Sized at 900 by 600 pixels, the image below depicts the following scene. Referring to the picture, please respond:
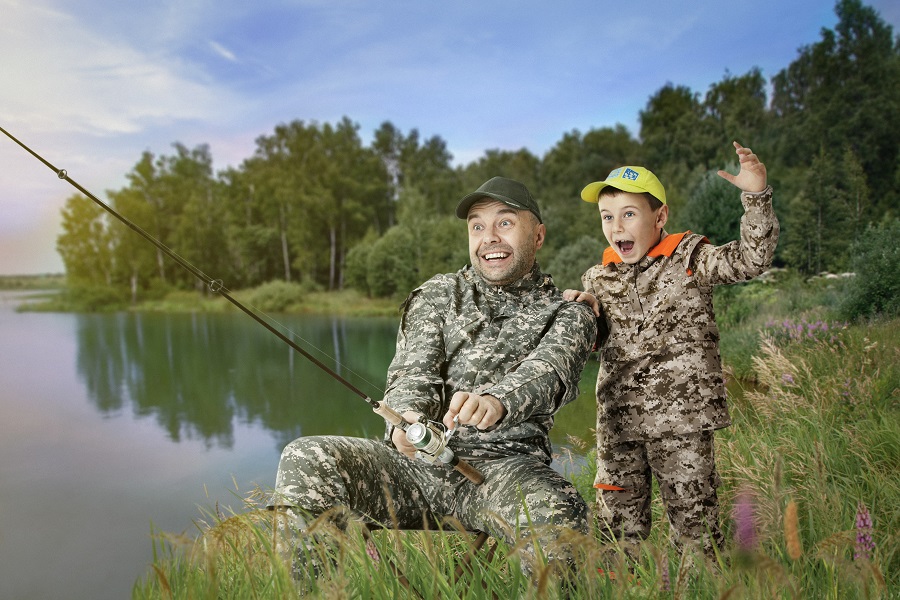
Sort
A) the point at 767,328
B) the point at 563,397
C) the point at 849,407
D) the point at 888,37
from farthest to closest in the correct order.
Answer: the point at 888,37 → the point at 767,328 → the point at 849,407 → the point at 563,397

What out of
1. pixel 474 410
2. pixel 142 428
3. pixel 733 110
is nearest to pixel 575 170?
pixel 733 110

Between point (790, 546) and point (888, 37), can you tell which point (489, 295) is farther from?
point (888, 37)

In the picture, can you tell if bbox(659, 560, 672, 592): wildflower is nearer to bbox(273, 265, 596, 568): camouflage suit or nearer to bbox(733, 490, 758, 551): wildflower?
bbox(273, 265, 596, 568): camouflage suit

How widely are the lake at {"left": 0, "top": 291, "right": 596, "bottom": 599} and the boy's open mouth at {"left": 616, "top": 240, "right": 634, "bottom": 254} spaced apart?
1286mm

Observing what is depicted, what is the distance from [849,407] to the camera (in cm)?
430

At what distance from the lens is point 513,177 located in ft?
69.5

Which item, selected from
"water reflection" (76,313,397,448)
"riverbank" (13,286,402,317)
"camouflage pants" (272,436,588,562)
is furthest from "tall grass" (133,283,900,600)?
"riverbank" (13,286,402,317)

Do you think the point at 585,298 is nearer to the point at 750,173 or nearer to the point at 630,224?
the point at 630,224

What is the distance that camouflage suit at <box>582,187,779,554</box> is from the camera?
2.82m

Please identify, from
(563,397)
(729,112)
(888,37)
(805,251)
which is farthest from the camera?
(729,112)

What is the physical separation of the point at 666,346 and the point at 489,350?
2.41 feet

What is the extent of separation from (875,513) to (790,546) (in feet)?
7.54

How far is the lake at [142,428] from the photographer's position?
718 cm

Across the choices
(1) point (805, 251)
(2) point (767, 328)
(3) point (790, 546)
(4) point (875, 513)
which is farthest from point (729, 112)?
(3) point (790, 546)
